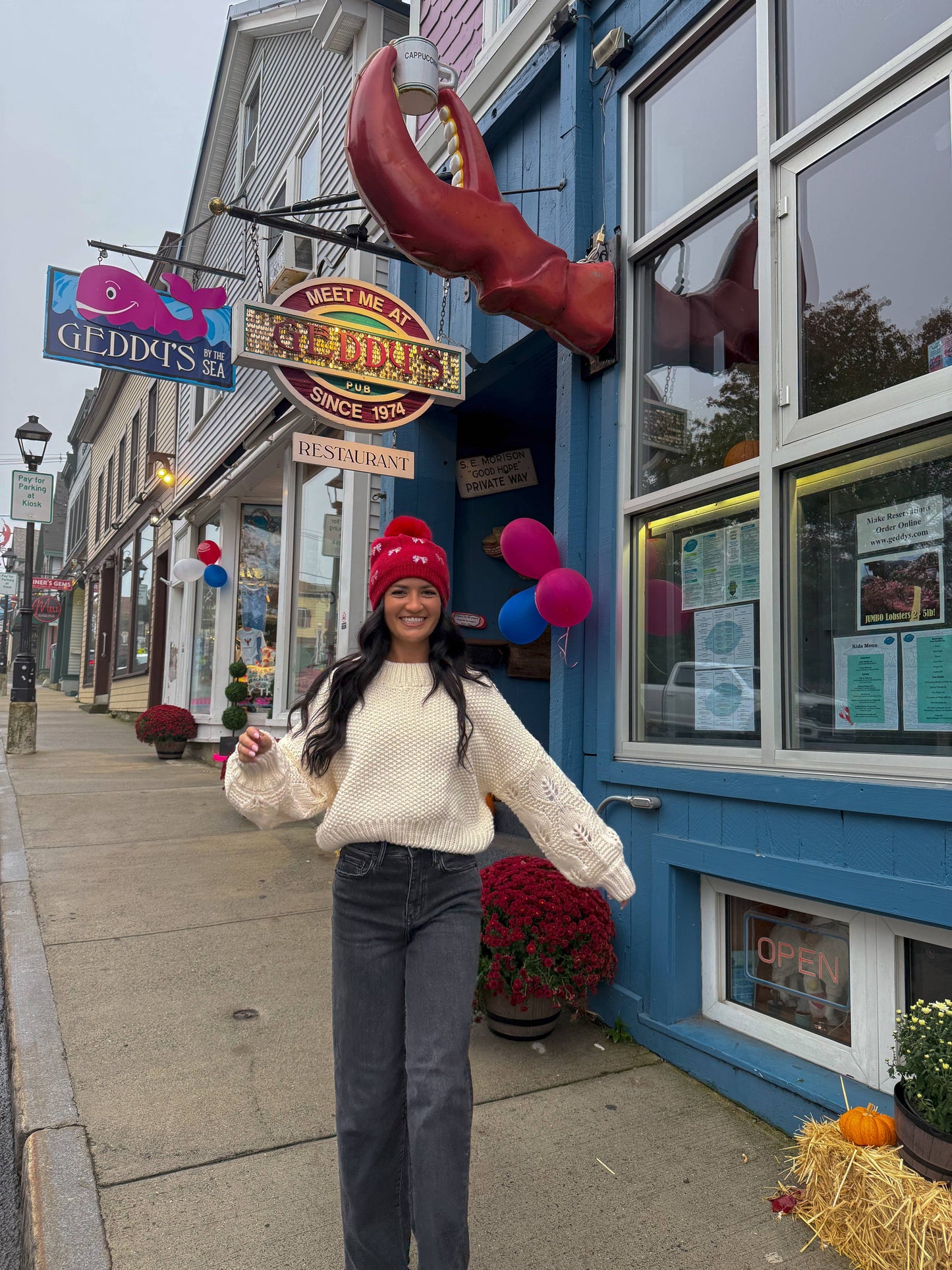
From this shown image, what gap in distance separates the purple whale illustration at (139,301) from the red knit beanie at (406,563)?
6721 millimetres

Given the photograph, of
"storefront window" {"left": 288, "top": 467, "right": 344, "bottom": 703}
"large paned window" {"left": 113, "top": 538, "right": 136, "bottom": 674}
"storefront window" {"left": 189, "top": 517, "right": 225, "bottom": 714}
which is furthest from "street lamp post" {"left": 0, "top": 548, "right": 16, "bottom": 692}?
"storefront window" {"left": 288, "top": 467, "right": 344, "bottom": 703}

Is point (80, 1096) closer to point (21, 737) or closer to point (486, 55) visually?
point (486, 55)

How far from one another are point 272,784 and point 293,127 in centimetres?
1010

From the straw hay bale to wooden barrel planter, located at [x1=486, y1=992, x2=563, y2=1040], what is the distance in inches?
45.8

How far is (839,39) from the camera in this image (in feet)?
10.4

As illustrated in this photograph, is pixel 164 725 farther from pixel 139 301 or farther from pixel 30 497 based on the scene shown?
pixel 139 301

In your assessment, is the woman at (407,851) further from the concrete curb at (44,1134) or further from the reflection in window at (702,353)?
the reflection in window at (702,353)

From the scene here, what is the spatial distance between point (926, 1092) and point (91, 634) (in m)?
28.2

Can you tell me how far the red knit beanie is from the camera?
2309mm

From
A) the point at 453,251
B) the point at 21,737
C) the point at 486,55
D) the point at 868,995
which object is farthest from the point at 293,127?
the point at 868,995

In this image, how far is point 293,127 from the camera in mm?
10000

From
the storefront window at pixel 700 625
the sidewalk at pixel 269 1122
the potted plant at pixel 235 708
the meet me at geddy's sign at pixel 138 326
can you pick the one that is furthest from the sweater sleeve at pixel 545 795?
the potted plant at pixel 235 708

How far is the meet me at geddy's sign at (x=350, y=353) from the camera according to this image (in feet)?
16.0

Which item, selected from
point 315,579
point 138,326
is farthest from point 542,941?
point 138,326
